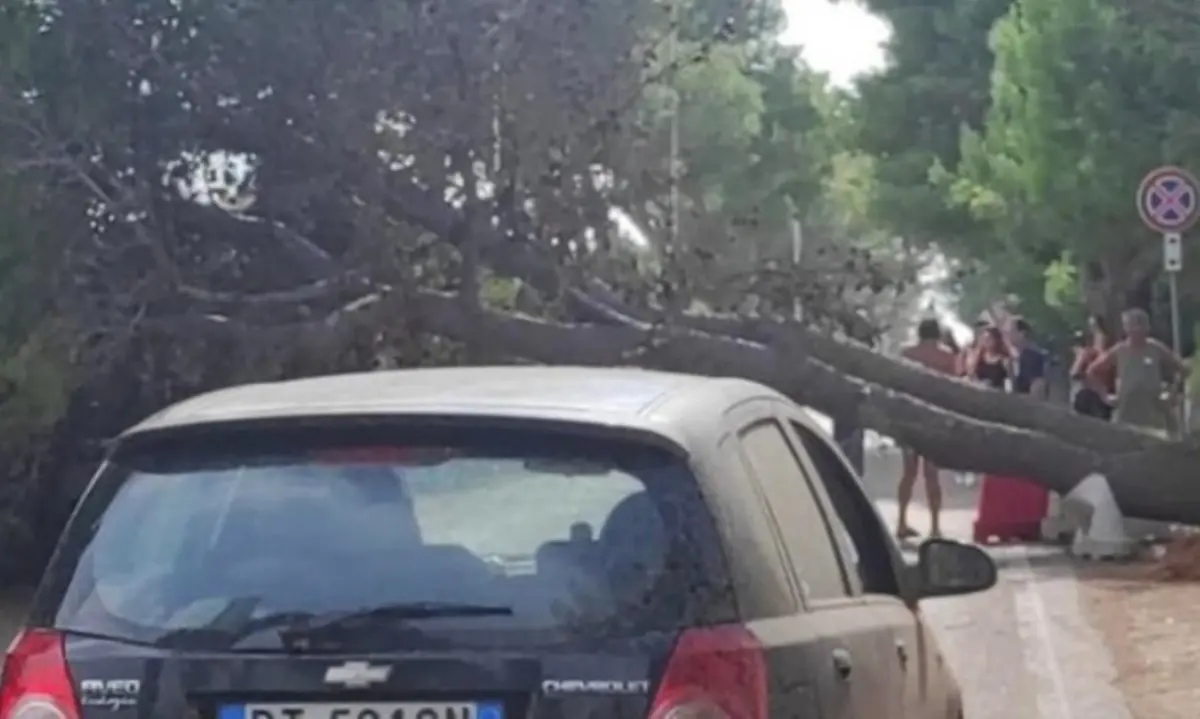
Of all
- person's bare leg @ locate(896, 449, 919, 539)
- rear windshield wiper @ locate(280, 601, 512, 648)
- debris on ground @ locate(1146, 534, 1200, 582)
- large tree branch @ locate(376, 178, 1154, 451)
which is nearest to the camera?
rear windshield wiper @ locate(280, 601, 512, 648)

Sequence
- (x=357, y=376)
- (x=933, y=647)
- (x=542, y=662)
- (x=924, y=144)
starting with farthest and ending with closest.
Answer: (x=924, y=144) → (x=933, y=647) → (x=357, y=376) → (x=542, y=662)

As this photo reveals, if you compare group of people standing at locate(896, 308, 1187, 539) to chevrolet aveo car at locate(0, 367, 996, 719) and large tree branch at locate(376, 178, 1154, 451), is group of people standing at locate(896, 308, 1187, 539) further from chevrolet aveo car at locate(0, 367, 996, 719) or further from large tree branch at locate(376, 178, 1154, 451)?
chevrolet aveo car at locate(0, 367, 996, 719)

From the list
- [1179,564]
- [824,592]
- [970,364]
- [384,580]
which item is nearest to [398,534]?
[384,580]

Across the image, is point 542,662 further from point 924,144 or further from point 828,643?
point 924,144

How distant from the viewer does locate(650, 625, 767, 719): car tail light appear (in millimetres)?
4578

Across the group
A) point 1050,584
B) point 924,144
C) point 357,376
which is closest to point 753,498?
point 357,376

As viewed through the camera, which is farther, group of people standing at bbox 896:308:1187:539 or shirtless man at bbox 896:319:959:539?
group of people standing at bbox 896:308:1187:539

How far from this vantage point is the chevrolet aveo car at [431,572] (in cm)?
464

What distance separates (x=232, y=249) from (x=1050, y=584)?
6.19 meters

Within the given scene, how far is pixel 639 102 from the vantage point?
19.1 metres

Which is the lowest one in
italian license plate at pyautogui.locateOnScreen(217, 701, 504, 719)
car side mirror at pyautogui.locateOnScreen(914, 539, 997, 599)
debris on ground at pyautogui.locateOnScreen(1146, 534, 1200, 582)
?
italian license plate at pyautogui.locateOnScreen(217, 701, 504, 719)

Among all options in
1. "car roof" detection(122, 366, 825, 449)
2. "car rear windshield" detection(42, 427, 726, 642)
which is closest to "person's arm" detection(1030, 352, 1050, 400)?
"car roof" detection(122, 366, 825, 449)

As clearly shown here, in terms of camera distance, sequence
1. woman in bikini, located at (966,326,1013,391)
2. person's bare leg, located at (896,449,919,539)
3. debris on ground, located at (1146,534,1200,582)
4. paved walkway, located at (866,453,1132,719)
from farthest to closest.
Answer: woman in bikini, located at (966,326,1013,391)
person's bare leg, located at (896,449,919,539)
debris on ground, located at (1146,534,1200,582)
paved walkway, located at (866,453,1132,719)

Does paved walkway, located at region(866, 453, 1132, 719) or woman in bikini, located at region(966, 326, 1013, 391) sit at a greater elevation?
woman in bikini, located at region(966, 326, 1013, 391)
